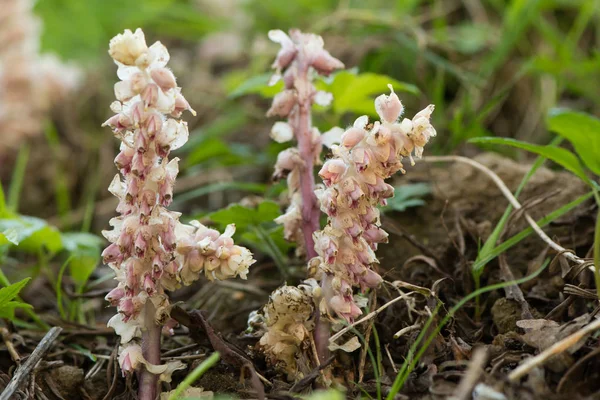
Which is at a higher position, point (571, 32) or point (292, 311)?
Result: point (571, 32)

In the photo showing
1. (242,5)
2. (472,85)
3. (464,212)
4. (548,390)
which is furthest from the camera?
(242,5)

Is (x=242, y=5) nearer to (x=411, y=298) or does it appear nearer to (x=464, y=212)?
(x=464, y=212)

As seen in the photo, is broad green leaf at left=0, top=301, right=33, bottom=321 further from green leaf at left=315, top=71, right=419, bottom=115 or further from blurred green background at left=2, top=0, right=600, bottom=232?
green leaf at left=315, top=71, right=419, bottom=115

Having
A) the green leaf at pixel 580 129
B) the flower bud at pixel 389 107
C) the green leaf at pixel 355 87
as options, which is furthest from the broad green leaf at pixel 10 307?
the green leaf at pixel 580 129

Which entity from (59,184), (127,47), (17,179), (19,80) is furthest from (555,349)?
(19,80)

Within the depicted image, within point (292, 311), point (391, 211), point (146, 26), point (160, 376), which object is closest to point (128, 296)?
point (160, 376)

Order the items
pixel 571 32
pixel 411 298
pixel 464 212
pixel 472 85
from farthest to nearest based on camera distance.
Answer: pixel 571 32 < pixel 472 85 < pixel 464 212 < pixel 411 298
